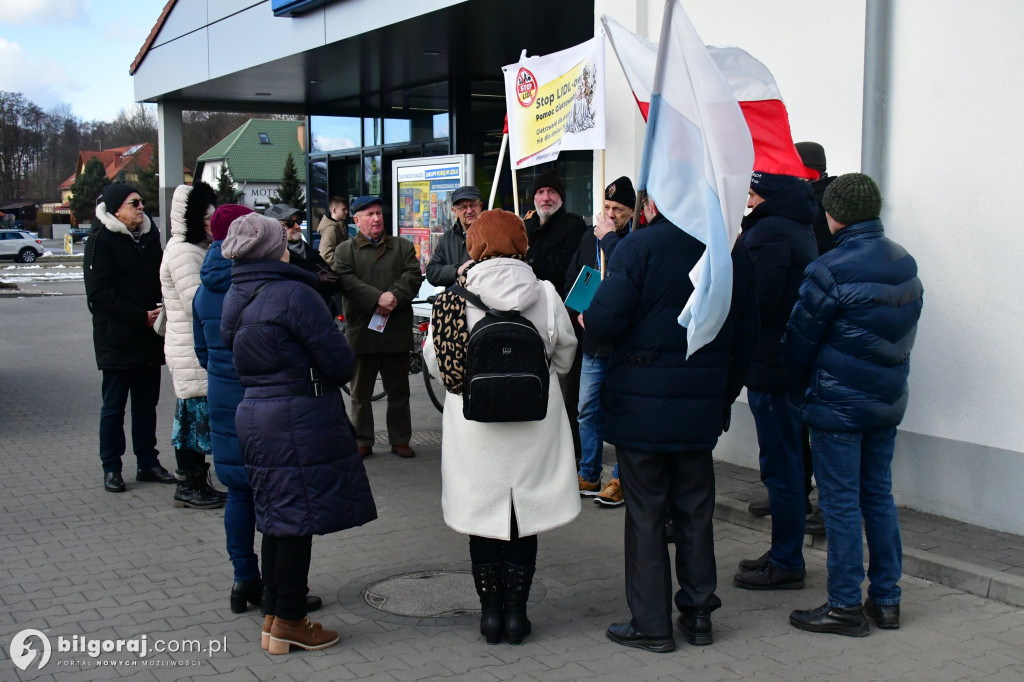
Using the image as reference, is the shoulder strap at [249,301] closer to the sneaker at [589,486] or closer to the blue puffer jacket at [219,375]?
the blue puffer jacket at [219,375]

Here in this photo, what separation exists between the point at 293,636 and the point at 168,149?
18052mm

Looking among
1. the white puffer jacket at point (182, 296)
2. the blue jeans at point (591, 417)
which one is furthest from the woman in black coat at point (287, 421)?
the blue jeans at point (591, 417)

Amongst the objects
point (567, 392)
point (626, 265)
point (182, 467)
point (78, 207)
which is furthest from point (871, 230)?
point (78, 207)

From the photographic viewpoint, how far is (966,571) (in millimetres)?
5059

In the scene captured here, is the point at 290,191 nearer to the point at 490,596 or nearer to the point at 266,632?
the point at 266,632

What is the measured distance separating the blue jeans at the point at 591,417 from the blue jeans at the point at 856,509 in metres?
2.22

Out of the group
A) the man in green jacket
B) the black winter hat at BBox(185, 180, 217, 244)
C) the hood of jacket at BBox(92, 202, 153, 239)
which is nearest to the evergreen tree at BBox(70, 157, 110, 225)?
the man in green jacket

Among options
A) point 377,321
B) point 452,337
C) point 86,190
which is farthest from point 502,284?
point 86,190

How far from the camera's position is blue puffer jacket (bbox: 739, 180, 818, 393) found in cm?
492

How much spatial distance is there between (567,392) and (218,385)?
3.08 metres

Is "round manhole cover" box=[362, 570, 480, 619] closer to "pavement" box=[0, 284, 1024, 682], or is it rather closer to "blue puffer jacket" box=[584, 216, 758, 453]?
"pavement" box=[0, 284, 1024, 682]

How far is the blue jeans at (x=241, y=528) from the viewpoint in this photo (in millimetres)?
4720

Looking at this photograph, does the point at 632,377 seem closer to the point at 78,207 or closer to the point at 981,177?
the point at 981,177

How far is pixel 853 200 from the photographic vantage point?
441cm
